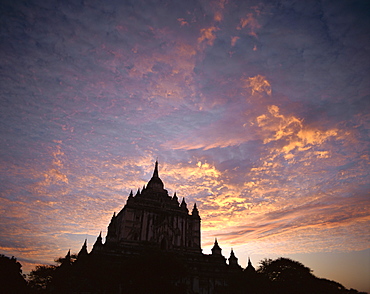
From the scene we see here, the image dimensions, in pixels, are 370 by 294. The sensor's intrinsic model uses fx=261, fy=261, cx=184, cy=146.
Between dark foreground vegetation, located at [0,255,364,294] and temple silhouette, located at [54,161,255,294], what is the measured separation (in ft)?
0.42

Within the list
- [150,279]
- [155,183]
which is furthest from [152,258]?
[155,183]

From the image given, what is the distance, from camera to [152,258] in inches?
1476

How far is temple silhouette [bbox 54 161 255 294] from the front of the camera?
3688 cm

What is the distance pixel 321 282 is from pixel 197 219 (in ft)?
105

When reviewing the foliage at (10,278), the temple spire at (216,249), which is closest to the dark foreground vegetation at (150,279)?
the foliage at (10,278)

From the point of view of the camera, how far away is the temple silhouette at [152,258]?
121 feet

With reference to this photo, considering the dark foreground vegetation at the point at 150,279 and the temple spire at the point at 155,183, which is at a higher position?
the temple spire at the point at 155,183

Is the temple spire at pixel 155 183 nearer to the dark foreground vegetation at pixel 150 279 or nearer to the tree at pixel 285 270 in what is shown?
the dark foreground vegetation at pixel 150 279

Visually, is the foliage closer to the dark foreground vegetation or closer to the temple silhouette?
the dark foreground vegetation

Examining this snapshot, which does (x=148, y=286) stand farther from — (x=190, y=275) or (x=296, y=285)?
(x=296, y=285)

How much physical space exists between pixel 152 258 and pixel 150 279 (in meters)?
2.70

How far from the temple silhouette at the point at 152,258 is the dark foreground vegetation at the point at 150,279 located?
127 mm

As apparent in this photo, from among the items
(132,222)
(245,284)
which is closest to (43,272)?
(132,222)

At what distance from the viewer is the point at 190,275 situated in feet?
148
